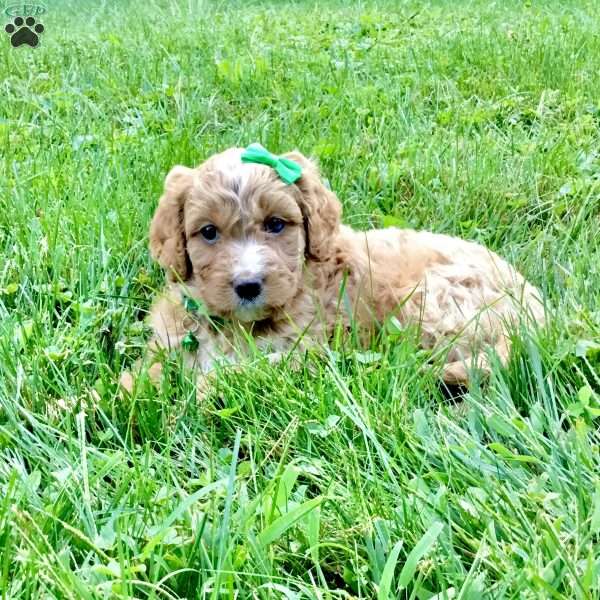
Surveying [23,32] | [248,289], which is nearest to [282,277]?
[248,289]

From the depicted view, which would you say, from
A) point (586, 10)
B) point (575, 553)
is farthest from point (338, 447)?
point (586, 10)

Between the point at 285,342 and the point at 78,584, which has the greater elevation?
the point at 78,584

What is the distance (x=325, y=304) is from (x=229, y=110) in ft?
8.16

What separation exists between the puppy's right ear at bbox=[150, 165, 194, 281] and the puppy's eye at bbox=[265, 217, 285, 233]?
360 millimetres

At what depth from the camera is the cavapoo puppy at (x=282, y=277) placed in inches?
126

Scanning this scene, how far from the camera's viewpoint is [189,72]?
6102 mm

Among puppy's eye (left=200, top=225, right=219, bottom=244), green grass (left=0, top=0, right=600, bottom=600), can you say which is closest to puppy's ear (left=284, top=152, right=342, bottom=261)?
puppy's eye (left=200, top=225, right=219, bottom=244)

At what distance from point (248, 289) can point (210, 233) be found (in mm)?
379

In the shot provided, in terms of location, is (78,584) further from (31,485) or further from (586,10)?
(586,10)

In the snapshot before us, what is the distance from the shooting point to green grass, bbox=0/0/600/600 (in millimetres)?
1875

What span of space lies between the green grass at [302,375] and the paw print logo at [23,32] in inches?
21.0

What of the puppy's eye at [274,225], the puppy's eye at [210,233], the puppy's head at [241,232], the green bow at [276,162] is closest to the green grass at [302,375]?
the puppy's head at [241,232]

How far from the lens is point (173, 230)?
343 cm

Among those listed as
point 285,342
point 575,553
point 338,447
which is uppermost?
point 575,553
